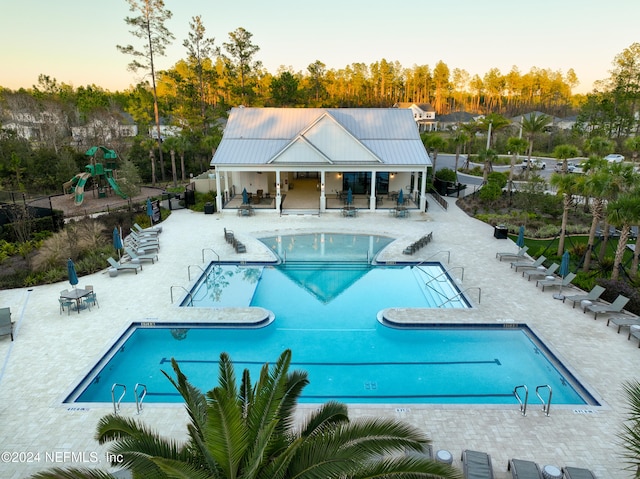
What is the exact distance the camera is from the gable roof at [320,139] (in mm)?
28234

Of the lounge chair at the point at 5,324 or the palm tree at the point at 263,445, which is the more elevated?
the palm tree at the point at 263,445

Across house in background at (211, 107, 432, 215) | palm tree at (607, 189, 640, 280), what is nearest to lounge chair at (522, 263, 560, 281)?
palm tree at (607, 189, 640, 280)

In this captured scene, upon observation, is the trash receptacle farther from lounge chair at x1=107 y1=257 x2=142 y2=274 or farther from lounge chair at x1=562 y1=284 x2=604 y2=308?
lounge chair at x1=107 y1=257 x2=142 y2=274

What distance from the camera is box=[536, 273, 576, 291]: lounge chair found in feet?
51.9

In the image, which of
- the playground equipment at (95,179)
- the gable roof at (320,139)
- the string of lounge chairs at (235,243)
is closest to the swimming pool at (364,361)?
the string of lounge chairs at (235,243)

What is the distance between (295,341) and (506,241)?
551 inches

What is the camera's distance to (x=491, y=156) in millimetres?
34375

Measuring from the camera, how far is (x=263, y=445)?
4.77 m

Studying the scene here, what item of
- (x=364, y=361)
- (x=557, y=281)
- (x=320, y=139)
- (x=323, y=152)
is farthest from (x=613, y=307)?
(x=320, y=139)

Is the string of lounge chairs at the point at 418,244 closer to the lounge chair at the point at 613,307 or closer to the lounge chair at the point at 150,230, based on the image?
the lounge chair at the point at 613,307

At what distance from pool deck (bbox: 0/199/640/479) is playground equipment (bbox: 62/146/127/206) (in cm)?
1287

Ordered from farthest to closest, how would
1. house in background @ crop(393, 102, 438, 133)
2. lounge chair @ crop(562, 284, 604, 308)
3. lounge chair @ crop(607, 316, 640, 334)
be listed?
house in background @ crop(393, 102, 438, 133), lounge chair @ crop(562, 284, 604, 308), lounge chair @ crop(607, 316, 640, 334)

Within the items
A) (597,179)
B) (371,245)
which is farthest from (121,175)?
(597,179)

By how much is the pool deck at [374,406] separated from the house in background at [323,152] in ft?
25.8
